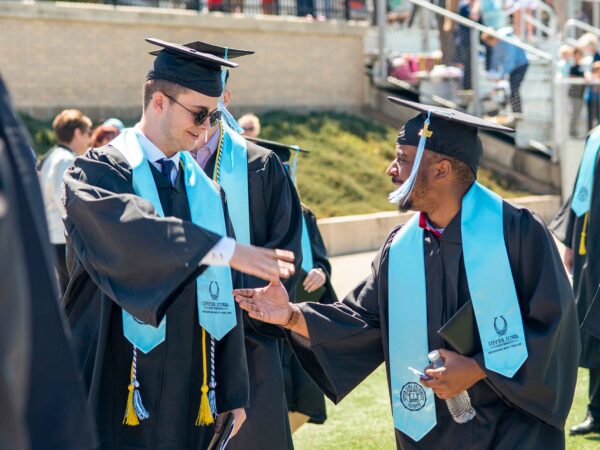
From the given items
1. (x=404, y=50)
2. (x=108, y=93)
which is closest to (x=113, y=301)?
(x=108, y=93)

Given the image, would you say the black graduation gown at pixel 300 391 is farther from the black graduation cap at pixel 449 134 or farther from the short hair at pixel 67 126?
the short hair at pixel 67 126

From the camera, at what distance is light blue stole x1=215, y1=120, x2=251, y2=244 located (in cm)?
512

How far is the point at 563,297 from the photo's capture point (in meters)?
4.11

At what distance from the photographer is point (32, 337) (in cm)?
246

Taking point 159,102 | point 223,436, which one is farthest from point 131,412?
point 159,102

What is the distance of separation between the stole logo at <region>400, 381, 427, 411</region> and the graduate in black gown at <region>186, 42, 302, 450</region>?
0.98m

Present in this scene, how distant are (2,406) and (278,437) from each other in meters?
3.37

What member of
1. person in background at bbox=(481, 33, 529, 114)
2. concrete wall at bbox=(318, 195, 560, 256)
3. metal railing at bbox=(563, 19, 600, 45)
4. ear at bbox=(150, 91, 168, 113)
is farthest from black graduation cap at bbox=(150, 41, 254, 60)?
metal railing at bbox=(563, 19, 600, 45)

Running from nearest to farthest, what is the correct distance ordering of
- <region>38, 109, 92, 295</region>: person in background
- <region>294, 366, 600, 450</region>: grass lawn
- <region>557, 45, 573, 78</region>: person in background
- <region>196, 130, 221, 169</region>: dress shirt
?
1. <region>196, 130, 221, 169</region>: dress shirt
2. <region>294, 366, 600, 450</region>: grass lawn
3. <region>38, 109, 92, 295</region>: person in background
4. <region>557, 45, 573, 78</region>: person in background

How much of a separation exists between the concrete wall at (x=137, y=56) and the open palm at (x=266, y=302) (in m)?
10.6

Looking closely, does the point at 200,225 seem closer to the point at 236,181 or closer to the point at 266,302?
the point at 266,302

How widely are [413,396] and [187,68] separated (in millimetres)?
1592

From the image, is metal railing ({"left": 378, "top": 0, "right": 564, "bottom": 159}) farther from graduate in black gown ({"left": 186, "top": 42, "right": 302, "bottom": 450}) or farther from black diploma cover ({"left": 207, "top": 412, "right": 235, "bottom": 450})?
black diploma cover ({"left": 207, "top": 412, "right": 235, "bottom": 450})

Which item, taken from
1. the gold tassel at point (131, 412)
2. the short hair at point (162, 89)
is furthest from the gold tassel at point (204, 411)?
the short hair at point (162, 89)
